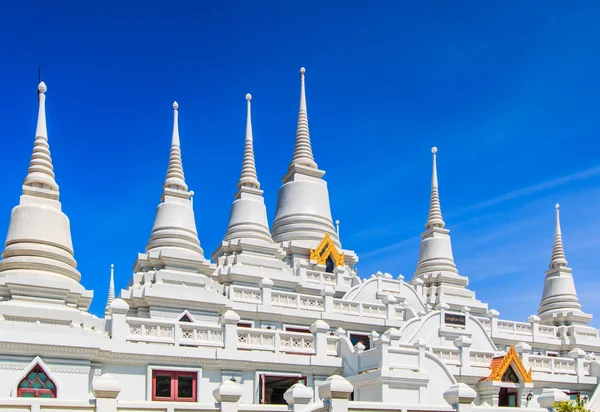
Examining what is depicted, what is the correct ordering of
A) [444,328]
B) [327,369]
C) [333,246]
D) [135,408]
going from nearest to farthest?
[135,408] < [327,369] < [444,328] < [333,246]

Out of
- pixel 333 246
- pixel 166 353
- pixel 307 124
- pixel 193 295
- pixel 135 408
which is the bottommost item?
pixel 135 408

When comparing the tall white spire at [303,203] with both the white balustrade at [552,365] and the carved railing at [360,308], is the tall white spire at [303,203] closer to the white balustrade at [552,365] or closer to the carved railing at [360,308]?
the carved railing at [360,308]

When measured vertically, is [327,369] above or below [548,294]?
below

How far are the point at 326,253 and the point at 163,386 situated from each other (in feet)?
63.0

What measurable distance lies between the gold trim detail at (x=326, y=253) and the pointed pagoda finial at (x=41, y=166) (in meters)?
18.1

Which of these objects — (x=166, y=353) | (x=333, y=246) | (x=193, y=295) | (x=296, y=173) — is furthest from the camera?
(x=296, y=173)

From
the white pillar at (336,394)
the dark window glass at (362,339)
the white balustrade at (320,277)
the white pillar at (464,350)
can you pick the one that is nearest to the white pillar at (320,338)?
the white pillar at (464,350)

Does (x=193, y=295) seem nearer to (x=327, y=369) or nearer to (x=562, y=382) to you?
(x=327, y=369)

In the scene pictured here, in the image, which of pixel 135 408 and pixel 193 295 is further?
pixel 193 295

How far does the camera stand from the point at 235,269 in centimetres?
4012

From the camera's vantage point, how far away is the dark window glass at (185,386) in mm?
28328

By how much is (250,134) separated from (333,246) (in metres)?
9.50

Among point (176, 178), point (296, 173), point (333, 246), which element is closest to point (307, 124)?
point (296, 173)

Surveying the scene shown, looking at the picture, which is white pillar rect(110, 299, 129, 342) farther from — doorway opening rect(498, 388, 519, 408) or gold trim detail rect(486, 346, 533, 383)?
doorway opening rect(498, 388, 519, 408)
